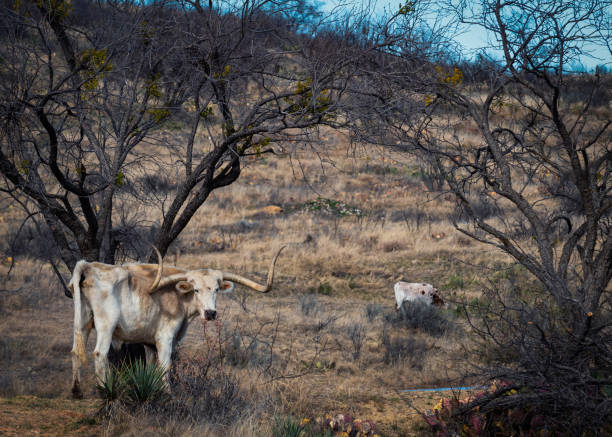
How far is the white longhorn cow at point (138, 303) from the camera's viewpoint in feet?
19.0

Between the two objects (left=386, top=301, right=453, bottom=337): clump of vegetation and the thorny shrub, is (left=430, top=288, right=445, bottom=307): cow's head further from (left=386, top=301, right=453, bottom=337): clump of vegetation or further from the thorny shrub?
the thorny shrub

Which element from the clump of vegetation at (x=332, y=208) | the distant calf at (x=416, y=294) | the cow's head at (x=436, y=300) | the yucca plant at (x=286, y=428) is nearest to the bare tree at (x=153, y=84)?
the yucca plant at (x=286, y=428)

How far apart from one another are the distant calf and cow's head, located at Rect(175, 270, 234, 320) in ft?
22.0

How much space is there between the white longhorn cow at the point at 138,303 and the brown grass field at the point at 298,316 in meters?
0.72

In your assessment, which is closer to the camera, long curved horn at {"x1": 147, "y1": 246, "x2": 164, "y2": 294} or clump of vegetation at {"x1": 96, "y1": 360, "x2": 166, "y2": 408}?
clump of vegetation at {"x1": 96, "y1": 360, "x2": 166, "y2": 408}

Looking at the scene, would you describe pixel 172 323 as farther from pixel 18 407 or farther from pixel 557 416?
pixel 557 416

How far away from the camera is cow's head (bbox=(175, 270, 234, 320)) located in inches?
239

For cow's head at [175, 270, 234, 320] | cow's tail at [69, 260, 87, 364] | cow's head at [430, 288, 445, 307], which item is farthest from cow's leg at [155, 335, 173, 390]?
cow's head at [430, 288, 445, 307]

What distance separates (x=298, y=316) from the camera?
12234 millimetres

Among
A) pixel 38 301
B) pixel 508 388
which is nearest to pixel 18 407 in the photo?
pixel 508 388

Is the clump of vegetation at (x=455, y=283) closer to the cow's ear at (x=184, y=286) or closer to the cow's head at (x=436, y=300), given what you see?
the cow's head at (x=436, y=300)

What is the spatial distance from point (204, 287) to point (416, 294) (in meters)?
7.02

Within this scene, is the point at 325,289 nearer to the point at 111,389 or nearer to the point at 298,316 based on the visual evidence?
the point at 298,316

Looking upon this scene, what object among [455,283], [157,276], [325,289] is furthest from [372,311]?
[157,276]
